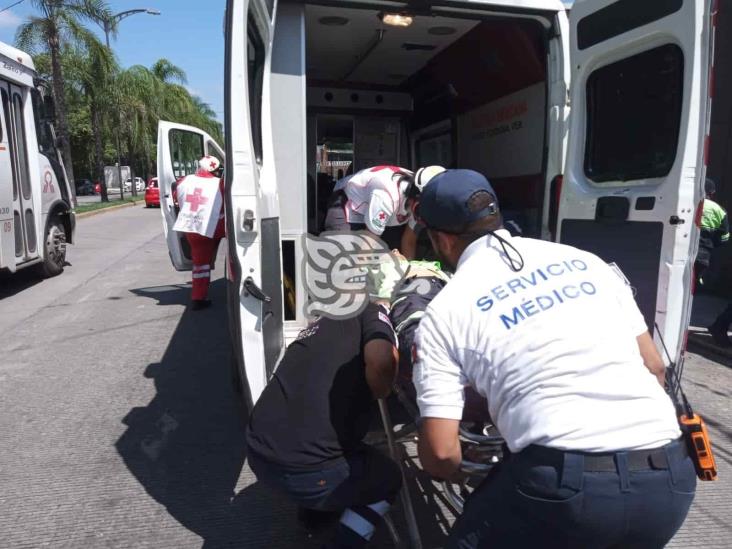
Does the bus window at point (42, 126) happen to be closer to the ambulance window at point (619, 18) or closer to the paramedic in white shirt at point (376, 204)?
the paramedic in white shirt at point (376, 204)

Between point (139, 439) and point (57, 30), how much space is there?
21.2 metres

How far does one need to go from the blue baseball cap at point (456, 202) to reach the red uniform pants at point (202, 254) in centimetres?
502

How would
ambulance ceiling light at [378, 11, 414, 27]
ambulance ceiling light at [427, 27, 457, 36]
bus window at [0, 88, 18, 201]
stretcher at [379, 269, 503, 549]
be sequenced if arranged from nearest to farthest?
1. stretcher at [379, 269, 503, 549]
2. ambulance ceiling light at [378, 11, 414, 27]
3. ambulance ceiling light at [427, 27, 457, 36]
4. bus window at [0, 88, 18, 201]

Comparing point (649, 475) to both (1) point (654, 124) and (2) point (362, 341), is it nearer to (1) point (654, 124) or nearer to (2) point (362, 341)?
(2) point (362, 341)

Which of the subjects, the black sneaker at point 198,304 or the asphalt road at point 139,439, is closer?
the asphalt road at point 139,439

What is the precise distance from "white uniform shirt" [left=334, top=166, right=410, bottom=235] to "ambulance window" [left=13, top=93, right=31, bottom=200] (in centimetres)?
543

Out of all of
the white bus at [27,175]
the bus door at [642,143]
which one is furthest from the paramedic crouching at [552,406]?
the white bus at [27,175]

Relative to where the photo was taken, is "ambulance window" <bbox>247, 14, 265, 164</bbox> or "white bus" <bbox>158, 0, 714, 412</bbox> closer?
"white bus" <bbox>158, 0, 714, 412</bbox>

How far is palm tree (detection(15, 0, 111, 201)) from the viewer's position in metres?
19.8

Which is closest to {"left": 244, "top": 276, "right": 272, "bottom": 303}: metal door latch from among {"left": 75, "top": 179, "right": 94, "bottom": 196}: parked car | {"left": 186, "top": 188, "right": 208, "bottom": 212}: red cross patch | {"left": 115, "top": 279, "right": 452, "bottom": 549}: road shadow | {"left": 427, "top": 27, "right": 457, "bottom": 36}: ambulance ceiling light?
{"left": 115, "top": 279, "right": 452, "bottom": 549}: road shadow

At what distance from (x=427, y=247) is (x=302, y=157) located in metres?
1.73

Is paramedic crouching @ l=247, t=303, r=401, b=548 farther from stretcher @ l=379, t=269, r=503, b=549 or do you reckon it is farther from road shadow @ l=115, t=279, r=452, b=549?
road shadow @ l=115, t=279, r=452, b=549

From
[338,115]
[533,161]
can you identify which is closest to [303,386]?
[533,161]

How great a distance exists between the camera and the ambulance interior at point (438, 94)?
4695mm
